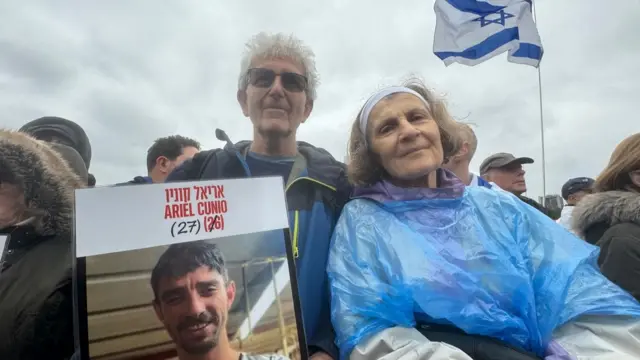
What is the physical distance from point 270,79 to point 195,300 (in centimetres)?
123

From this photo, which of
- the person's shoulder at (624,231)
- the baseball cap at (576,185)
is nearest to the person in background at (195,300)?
the person's shoulder at (624,231)

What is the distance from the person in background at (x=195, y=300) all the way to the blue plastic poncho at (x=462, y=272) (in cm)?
50

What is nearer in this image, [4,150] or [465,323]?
[4,150]

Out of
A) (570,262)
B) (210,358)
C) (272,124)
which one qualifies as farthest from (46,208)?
(570,262)

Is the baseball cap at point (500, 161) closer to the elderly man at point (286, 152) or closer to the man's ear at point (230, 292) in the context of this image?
the elderly man at point (286, 152)

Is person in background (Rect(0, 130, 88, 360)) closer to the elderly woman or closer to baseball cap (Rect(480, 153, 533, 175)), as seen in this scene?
the elderly woman

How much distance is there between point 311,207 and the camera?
1.85 meters

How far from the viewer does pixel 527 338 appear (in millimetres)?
1508

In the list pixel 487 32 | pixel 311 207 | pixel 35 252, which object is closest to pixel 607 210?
pixel 311 207

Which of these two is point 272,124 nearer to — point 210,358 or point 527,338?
point 210,358

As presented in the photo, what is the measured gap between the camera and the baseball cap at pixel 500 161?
16.7 feet

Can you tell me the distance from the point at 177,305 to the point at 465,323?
3.12 ft

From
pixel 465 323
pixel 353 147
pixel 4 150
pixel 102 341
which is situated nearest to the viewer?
pixel 102 341

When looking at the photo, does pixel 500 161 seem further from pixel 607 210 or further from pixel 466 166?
pixel 607 210
